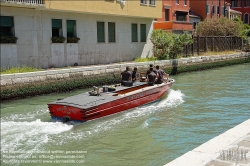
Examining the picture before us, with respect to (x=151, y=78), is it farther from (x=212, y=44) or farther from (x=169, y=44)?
(x=212, y=44)

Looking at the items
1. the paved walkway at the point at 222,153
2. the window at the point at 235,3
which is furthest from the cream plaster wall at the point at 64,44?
the window at the point at 235,3

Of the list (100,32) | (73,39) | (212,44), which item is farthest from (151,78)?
(212,44)

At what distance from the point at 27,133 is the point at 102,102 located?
2.90m

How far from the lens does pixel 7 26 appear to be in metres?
18.8

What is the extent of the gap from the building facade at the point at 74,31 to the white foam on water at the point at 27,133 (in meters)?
9.16

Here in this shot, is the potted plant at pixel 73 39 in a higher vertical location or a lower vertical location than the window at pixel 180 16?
lower

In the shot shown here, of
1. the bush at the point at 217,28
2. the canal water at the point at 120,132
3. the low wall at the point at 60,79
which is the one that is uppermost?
the bush at the point at 217,28

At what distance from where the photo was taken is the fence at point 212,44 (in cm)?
3091

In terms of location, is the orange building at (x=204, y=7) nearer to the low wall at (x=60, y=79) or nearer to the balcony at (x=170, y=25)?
the balcony at (x=170, y=25)

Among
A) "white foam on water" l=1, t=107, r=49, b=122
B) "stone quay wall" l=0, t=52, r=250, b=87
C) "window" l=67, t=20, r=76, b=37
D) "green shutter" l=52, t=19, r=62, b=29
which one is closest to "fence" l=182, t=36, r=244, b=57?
"stone quay wall" l=0, t=52, r=250, b=87

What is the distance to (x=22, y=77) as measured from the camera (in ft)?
52.2

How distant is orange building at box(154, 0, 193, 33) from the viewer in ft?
117

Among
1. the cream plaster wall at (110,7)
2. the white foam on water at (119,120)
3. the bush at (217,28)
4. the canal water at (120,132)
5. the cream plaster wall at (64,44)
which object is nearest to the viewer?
the canal water at (120,132)

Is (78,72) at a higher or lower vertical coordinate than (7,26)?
lower
